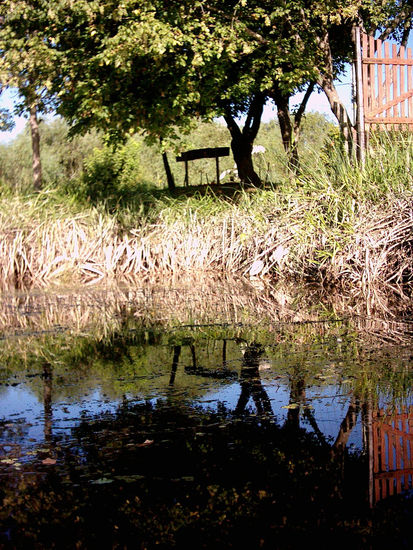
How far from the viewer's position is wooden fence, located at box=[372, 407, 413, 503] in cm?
230

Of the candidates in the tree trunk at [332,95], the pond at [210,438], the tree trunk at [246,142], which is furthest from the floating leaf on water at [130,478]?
the tree trunk at [246,142]

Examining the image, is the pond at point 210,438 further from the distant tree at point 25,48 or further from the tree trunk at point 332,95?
the tree trunk at point 332,95

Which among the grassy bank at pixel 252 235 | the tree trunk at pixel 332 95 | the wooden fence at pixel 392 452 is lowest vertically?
the wooden fence at pixel 392 452

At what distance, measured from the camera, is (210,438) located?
9.42ft

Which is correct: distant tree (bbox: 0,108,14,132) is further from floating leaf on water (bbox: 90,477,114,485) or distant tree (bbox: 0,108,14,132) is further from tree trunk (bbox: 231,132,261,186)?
floating leaf on water (bbox: 90,477,114,485)

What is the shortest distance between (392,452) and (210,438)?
0.73 metres

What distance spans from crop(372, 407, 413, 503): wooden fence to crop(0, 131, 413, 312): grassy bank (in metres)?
3.29

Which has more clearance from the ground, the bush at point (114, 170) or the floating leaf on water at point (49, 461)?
the bush at point (114, 170)

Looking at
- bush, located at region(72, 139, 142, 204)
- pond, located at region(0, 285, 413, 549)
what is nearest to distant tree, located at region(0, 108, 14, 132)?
bush, located at region(72, 139, 142, 204)

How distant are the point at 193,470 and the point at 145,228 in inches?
334

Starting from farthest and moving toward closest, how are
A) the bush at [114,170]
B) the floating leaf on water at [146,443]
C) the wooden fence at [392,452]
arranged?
1. the bush at [114,170]
2. the floating leaf on water at [146,443]
3. the wooden fence at [392,452]

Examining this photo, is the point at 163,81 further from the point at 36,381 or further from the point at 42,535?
the point at 42,535

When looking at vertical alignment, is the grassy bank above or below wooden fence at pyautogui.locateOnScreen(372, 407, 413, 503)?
above

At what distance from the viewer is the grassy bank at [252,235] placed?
795 centimetres
